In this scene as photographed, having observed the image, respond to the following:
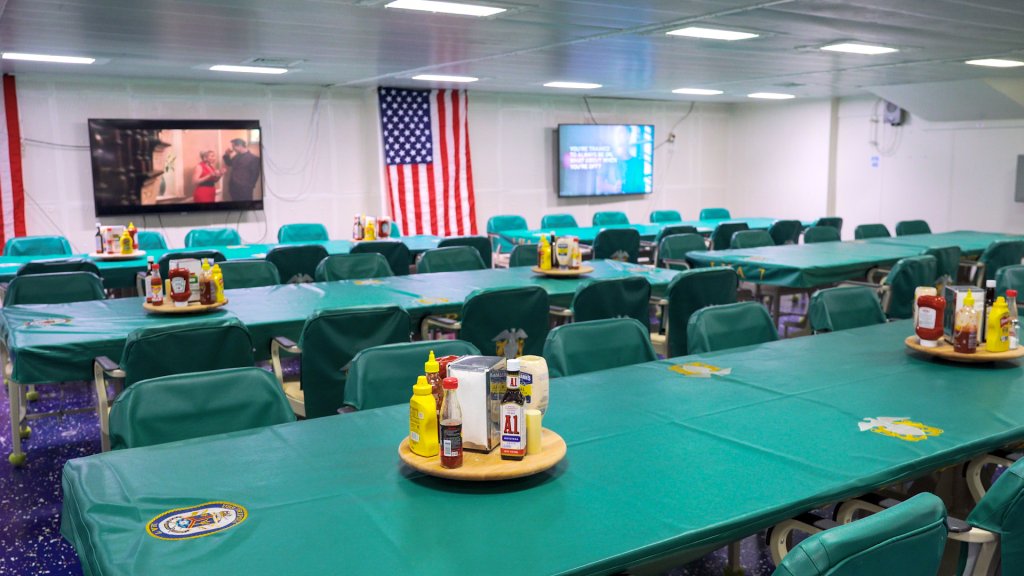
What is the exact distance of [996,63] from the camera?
8391 mm

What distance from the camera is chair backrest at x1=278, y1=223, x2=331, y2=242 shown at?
8492mm

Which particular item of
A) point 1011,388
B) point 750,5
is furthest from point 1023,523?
point 750,5

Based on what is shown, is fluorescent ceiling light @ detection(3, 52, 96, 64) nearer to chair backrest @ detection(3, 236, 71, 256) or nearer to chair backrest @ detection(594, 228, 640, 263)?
chair backrest @ detection(3, 236, 71, 256)

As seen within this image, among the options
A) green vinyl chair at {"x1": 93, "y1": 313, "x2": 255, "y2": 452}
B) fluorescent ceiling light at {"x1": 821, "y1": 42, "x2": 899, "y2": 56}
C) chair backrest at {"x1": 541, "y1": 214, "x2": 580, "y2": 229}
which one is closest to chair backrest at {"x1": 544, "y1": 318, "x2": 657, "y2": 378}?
green vinyl chair at {"x1": 93, "y1": 313, "x2": 255, "y2": 452}

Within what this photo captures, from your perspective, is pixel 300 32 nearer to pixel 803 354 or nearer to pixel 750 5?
pixel 750 5

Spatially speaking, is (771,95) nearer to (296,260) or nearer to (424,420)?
(296,260)

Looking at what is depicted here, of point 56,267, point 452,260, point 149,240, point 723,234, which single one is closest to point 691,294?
point 452,260

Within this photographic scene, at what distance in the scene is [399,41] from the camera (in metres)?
6.45

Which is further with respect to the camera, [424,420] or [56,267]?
[56,267]

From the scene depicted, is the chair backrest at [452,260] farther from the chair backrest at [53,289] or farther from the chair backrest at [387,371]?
the chair backrest at [387,371]

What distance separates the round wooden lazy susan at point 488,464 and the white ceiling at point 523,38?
11.5ft

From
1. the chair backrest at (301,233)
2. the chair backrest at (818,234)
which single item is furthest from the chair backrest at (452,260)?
the chair backrest at (818,234)

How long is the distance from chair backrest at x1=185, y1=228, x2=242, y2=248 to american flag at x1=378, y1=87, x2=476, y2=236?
2.77 metres

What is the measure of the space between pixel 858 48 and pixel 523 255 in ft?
11.0
